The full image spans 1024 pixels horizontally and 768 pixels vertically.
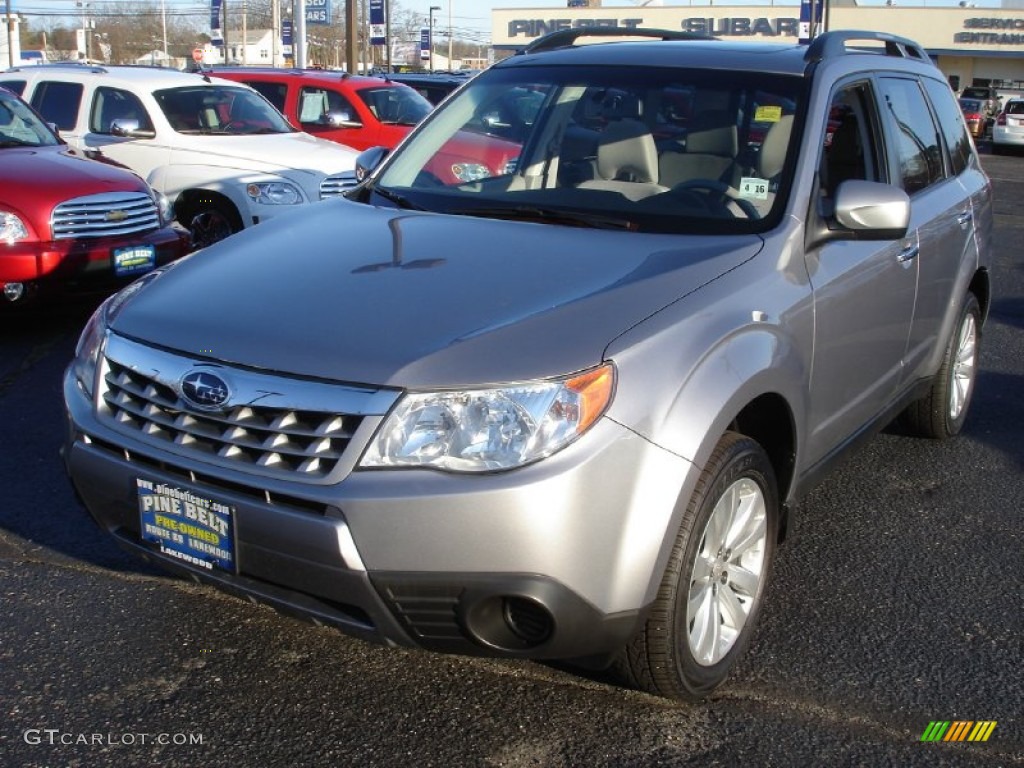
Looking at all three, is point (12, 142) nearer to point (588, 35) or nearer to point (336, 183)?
point (336, 183)

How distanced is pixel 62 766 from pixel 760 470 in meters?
1.99

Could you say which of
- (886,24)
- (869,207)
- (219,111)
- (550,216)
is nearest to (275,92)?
(219,111)

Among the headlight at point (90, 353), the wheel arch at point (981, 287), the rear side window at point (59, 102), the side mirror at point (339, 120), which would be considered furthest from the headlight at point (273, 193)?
the headlight at point (90, 353)

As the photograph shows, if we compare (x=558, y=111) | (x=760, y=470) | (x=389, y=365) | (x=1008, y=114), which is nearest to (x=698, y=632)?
(x=760, y=470)

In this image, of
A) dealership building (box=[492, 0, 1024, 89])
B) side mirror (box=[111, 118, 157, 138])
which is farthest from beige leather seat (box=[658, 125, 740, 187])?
dealership building (box=[492, 0, 1024, 89])

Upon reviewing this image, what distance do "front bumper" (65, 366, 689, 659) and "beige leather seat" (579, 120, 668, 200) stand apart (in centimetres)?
147

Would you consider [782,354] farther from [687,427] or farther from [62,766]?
[62,766]

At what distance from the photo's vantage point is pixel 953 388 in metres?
5.36

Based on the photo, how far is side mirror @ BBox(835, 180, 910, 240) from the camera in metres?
3.51

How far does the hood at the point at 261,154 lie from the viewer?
31.2 ft

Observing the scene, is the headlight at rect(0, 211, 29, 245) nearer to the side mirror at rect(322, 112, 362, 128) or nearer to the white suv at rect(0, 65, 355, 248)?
the white suv at rect(0, 65, 355, 248)

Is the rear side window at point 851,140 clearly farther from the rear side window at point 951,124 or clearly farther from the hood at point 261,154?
the hood at point 261,154

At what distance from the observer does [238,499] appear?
2.76 metres

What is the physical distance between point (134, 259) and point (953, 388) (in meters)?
5.03
